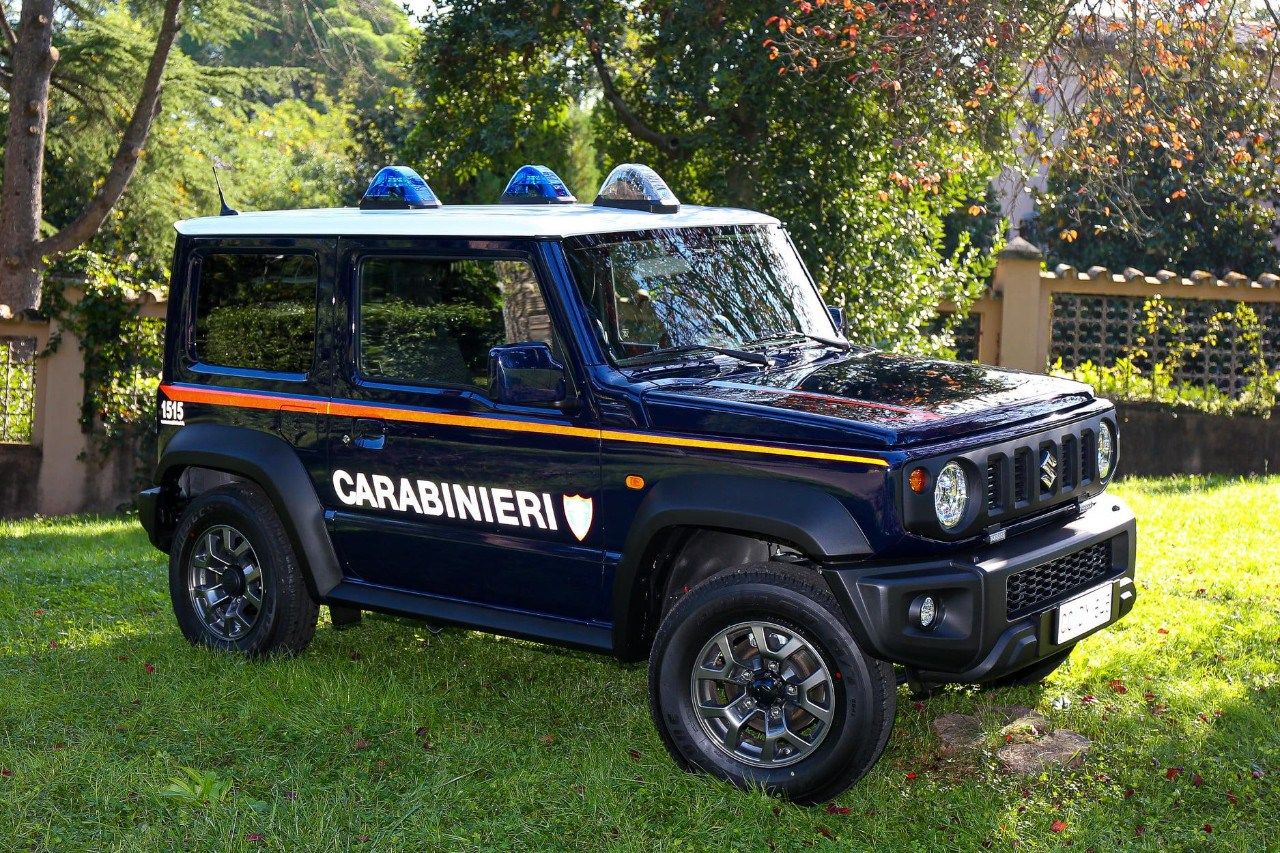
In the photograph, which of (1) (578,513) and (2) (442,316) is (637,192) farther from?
(1) (578,513)

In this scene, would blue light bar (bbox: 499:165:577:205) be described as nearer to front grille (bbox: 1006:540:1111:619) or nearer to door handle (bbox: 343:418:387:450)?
door handle (bbox: 343:418:387:450)

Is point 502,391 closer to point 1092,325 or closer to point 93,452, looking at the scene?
point 93,452

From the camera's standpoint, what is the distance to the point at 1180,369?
13.5m

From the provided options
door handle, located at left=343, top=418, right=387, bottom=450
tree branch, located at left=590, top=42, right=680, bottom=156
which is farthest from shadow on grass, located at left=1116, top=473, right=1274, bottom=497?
door handle, located at left=343, top=418, right=387, bottom=450

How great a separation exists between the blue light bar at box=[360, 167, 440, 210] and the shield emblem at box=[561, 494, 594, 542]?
1699mm

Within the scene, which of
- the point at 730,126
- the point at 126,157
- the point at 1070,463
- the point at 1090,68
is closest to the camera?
the point at 1070,463

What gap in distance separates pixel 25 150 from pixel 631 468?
1555cm

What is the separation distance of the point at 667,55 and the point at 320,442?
6212 millimetres

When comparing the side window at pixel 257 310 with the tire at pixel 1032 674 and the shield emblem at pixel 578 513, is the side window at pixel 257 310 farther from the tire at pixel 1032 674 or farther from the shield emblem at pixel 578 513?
the tire at pixel 1032 674

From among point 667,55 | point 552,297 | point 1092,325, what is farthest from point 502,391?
point 1092,325

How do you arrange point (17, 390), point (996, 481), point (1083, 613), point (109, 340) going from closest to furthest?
point (996, 481)
point (1083, 613)
point (109, 340)
point (17, 390)

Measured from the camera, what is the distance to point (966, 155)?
11578 millimetres

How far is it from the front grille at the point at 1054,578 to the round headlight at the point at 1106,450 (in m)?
0.29

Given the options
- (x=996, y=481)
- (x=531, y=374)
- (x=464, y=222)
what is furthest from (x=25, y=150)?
(x=996, y=481)
